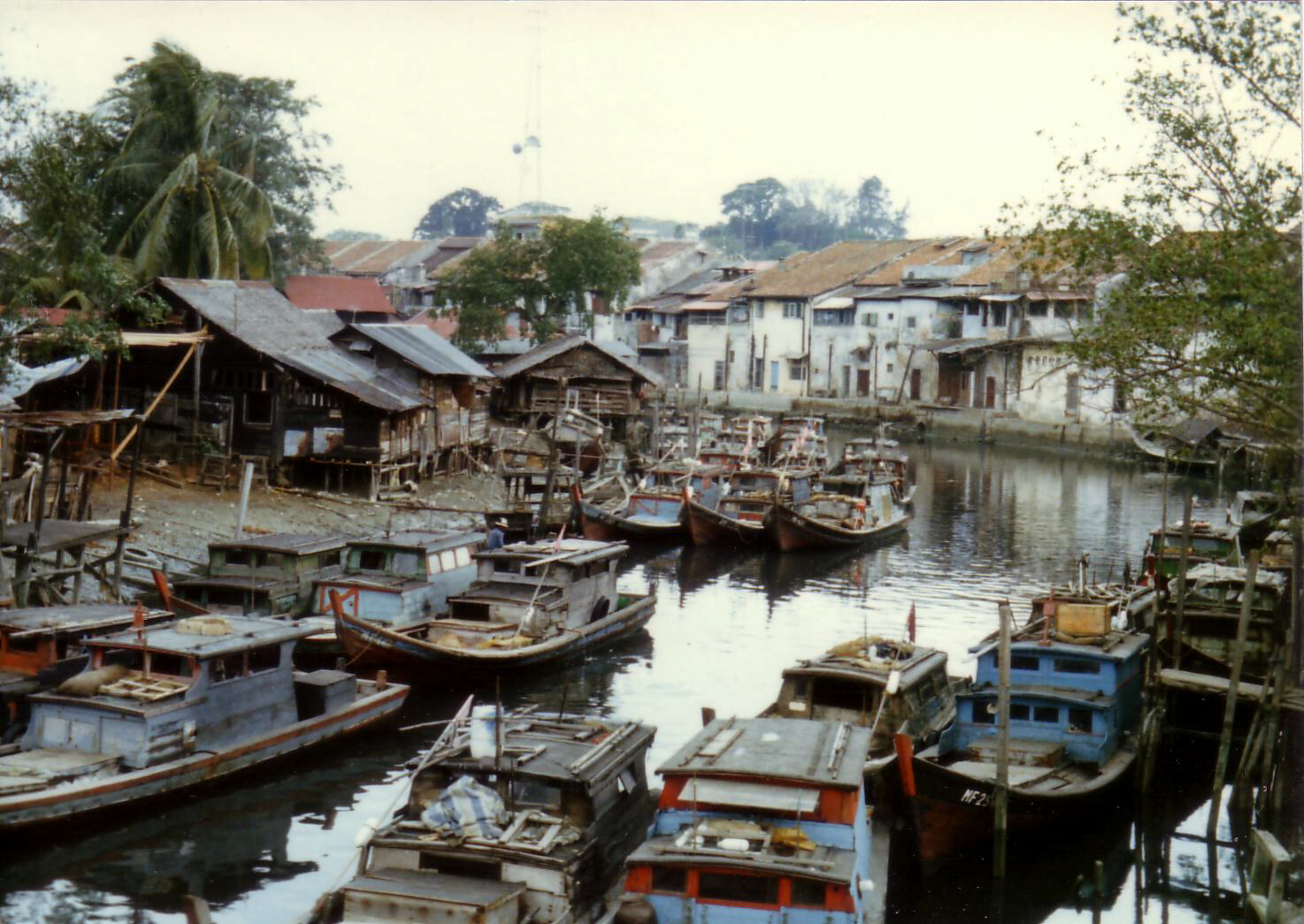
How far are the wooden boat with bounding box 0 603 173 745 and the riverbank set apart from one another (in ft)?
149

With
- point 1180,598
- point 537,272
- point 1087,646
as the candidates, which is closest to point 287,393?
point 1087,646

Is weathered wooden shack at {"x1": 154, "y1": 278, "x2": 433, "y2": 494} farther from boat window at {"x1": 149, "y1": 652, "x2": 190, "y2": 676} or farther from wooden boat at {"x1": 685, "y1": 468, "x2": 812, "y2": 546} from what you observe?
boat window at {"x1": 149, "y1": 652, "x2": 190, "y2": 676}

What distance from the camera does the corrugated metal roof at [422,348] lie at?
131 feet

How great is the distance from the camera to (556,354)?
173ft

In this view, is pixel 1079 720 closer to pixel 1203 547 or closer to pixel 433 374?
pixel 1203 547

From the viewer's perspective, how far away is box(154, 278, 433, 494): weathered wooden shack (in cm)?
3350

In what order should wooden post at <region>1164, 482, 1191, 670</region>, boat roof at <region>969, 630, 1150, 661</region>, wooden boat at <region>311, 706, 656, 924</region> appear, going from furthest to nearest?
wooden post at <region>1164, 482, 1191, 670</region>
boat roof at <region>969, 630, 1150, 661</region>
wooden boat at <region>311, 706, 656, 924</region>

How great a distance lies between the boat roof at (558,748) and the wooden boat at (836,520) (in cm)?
2161

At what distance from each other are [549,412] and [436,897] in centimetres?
4158

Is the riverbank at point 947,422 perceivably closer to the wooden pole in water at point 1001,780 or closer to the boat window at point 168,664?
the wooden pole in water at point 1001,780

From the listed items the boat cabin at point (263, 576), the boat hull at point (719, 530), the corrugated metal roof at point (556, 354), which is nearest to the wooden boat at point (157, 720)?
the boat cabin at point (263, 576)

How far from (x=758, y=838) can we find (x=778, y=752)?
1207 millimetres

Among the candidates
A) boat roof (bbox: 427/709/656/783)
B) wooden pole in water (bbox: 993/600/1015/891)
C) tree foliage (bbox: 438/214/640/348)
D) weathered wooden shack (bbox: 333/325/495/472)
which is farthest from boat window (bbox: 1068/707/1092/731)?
tree foliage (bbox: 438/214/640/348)

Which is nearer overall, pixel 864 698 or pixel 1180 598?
pixel 864 698
